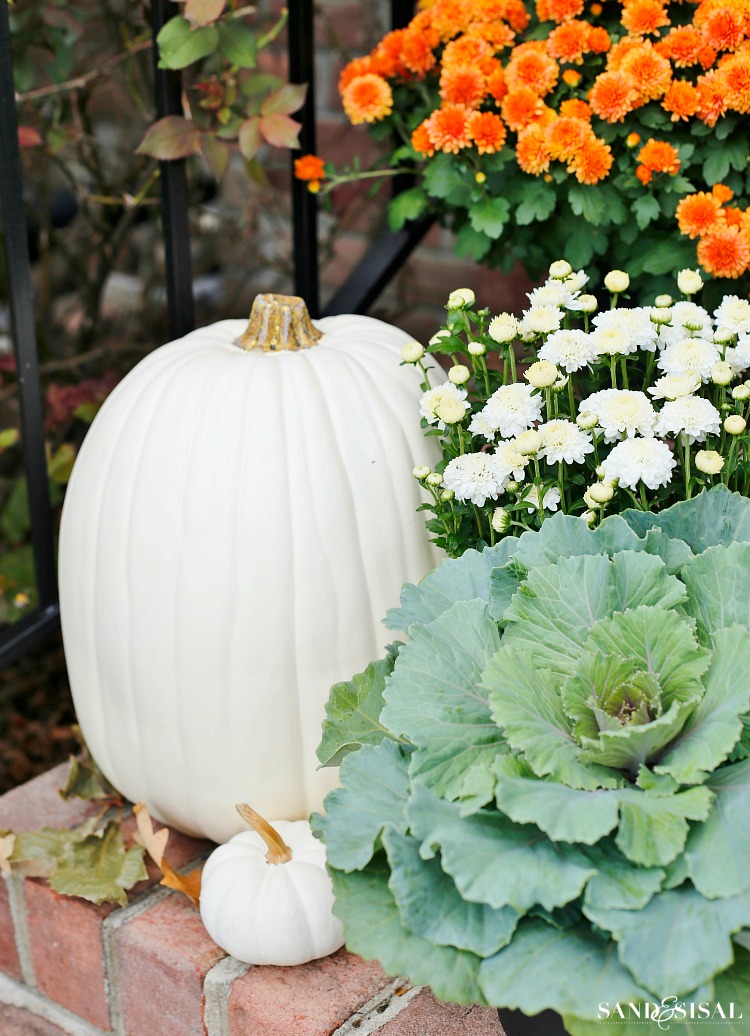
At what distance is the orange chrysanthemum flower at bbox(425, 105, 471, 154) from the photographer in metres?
1.14

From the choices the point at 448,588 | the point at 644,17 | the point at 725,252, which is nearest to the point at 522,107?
the point at 644,17

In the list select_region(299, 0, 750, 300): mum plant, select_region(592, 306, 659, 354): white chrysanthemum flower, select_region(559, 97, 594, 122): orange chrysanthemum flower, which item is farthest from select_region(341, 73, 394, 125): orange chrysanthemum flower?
select_region(592, 306, 659, 354): white chrysanthemum flower

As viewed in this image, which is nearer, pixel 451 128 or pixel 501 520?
pixel 501 520

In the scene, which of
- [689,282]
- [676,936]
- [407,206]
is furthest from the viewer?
[407,206]

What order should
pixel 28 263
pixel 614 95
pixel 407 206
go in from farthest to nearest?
1. pixel 407 206
2. pixel 28 263
3. pixel 614 95

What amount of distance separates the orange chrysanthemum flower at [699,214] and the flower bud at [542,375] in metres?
0.29

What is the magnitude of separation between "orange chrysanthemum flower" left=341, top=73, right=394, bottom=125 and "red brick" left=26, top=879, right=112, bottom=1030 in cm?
89

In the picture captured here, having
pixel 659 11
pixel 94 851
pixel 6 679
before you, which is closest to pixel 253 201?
pixel 6 679

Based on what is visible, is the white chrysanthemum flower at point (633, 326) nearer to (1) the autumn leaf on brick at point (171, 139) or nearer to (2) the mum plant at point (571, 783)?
(2) the mum plant at point (571, 783)

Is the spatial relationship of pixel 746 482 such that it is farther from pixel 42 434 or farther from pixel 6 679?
pixel 6 679

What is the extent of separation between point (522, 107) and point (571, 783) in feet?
2.33

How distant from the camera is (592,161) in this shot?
1.10m

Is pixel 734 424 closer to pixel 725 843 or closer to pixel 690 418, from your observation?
pixel 690 418

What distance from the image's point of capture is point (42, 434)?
125 cm
